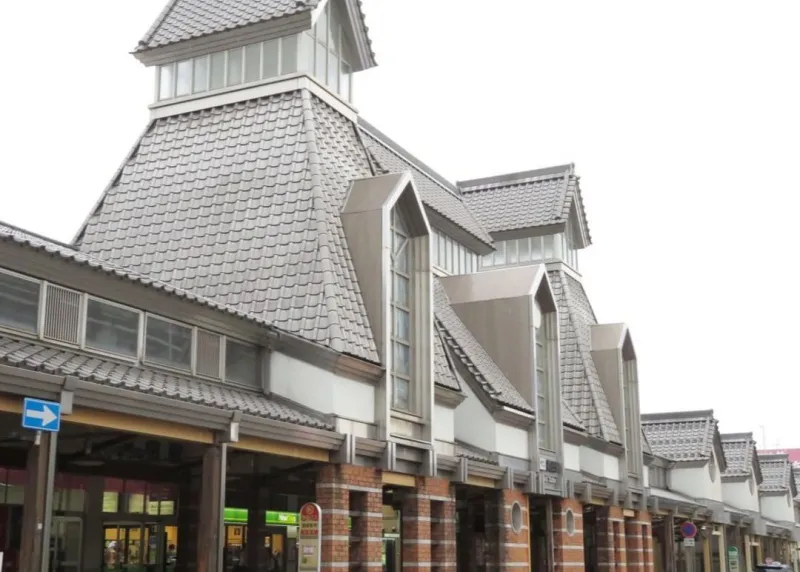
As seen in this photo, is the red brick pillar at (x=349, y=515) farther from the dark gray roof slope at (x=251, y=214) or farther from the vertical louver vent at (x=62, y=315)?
the vertical louver vent at (x=62, y=315)

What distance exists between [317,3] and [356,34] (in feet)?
6.35

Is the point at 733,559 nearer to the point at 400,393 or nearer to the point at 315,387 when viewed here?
the point at 400,393

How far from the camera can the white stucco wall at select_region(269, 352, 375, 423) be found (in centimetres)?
1858

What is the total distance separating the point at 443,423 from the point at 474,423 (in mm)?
2994

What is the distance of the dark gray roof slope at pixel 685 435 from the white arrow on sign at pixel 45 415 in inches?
1576

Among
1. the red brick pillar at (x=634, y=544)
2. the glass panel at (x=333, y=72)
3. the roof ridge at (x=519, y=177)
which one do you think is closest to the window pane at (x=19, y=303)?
the glass panel at (x=333, y=72)

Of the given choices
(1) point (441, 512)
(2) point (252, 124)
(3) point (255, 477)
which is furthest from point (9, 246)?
(1) point (441, 512)

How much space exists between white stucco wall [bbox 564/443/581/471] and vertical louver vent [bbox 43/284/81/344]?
701 inches

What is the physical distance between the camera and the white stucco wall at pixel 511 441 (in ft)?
84.4

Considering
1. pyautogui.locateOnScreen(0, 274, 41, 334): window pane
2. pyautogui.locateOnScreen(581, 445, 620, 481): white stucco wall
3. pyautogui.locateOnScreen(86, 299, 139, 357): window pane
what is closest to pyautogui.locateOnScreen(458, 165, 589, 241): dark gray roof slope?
pyautogui.locateOnScreen(581, 445, 620, 481): white stucco wall

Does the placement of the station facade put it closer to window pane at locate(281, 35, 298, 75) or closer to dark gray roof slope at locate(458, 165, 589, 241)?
window pane at locate(281, 35, 298, 75)

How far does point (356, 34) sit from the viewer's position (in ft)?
82.4

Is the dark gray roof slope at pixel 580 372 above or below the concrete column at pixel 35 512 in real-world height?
above

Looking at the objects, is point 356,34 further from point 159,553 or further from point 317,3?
point 159,553
